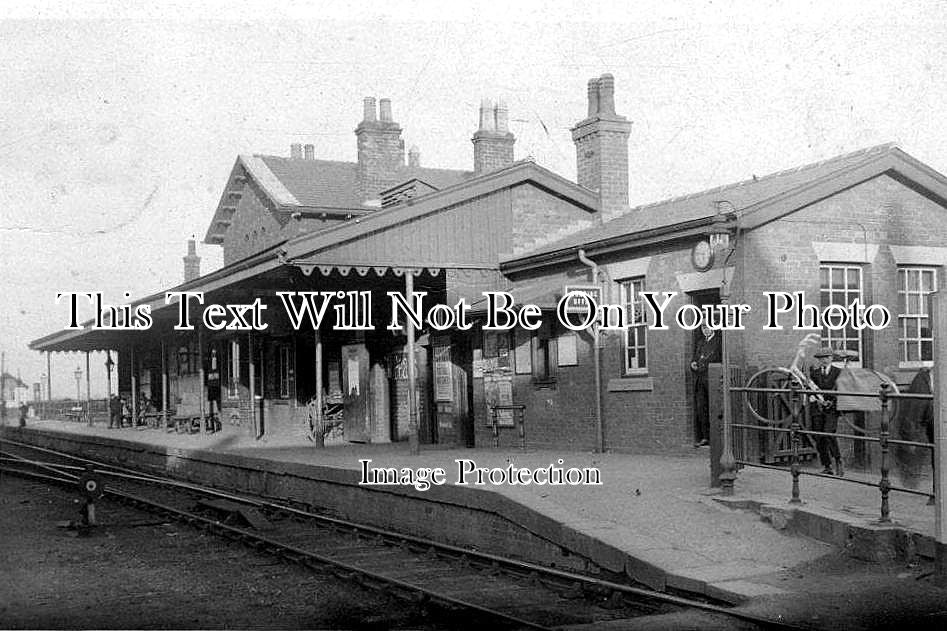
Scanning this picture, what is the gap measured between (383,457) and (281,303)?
8.09 metres

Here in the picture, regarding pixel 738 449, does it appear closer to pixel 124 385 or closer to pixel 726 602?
pixel 726 602

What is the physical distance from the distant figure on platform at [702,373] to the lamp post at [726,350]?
2.61 ft

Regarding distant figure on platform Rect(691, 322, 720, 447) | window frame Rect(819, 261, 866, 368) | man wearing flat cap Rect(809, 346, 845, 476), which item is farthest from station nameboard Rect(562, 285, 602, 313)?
man wearing flat cap Rect(809, 346, 845, 476)

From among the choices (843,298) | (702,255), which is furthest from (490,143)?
(843,298)

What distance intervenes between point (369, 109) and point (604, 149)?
880 cm

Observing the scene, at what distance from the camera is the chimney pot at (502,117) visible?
22.6 meters

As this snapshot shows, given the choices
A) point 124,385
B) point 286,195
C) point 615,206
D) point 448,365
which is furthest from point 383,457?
point 124,385

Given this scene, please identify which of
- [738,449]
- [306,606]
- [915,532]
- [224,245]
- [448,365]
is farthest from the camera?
[224,245]

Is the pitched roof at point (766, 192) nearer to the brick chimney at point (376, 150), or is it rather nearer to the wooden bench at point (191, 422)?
the brick chimney at point (376, 150)

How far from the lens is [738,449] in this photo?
9.85 meters

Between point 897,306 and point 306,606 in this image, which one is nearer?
point 306,606

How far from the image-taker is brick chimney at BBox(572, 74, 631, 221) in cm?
1750

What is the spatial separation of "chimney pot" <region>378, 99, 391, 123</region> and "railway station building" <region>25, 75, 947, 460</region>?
4cm

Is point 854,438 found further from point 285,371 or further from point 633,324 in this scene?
point 285,371
